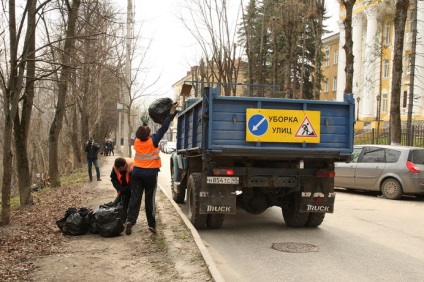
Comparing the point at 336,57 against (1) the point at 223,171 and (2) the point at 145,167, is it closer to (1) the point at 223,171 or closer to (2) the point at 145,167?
(1) the point at 223,171

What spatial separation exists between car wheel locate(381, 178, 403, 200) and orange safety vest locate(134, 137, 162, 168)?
28.9 ft

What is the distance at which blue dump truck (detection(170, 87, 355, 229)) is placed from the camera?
760cm

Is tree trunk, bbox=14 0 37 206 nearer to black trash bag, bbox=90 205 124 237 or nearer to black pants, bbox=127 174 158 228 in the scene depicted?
black trash bag, bbox=90 205 124 237

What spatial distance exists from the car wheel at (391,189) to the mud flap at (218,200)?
7.59 m

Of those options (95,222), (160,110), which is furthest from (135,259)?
(160,110)

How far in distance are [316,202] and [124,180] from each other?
345cm

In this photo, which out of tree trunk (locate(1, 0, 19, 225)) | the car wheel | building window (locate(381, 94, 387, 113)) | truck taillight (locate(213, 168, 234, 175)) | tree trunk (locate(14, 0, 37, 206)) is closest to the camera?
truck taillight (locate(213, 168, 234, 175))

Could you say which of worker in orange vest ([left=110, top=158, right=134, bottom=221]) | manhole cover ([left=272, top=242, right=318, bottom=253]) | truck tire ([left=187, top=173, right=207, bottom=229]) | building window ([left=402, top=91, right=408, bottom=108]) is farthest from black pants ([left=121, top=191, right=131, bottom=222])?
building window ([left=402, top=91, right=408, bottom=108])

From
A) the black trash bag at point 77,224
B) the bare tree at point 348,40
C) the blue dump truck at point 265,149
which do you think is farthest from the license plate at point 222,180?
the bare tree at point 348,40

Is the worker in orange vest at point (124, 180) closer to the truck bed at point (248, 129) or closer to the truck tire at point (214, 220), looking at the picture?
the truck bed at point (248, 129)

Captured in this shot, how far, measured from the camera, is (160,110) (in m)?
7.89

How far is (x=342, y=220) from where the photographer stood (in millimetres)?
9766

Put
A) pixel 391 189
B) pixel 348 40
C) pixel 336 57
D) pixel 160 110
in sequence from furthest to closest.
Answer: pixel 336 57 → pixel 348 40 → pixel 391 189 → pixel 160 110

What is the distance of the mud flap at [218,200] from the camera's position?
7875 millimetres
